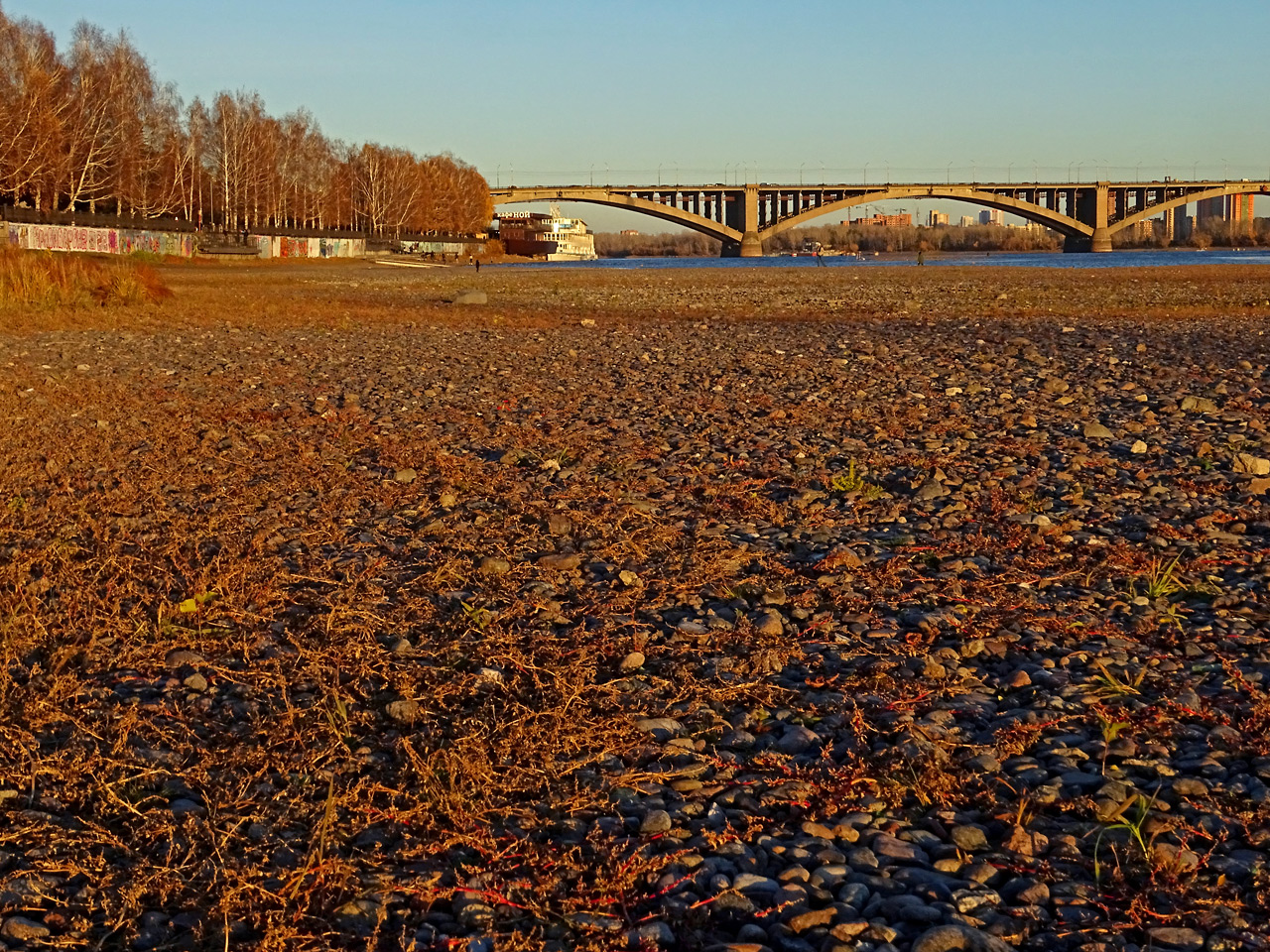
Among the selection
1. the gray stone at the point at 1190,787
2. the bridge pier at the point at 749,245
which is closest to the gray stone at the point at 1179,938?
the gray stone at the point at 1190,787

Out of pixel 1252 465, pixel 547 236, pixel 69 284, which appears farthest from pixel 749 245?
pixel 1252 465

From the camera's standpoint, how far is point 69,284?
Result: 21.5 meters

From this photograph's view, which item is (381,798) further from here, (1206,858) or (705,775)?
(1206,858)

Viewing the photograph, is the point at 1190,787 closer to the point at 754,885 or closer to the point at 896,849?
the point at 896,849

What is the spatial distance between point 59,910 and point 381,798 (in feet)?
2.66

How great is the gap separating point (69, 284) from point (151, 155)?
56426 millimetres

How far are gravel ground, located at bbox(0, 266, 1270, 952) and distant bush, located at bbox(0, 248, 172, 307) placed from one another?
12.5 meters

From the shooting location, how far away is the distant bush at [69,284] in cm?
2028

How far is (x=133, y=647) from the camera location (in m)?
4.29

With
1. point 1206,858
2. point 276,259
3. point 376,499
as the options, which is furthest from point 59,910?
point 276,259

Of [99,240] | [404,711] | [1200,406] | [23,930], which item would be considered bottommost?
[23,930]

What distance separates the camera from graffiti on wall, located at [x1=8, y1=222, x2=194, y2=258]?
5084cm

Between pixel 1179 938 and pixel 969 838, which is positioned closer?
pixel 1179 938

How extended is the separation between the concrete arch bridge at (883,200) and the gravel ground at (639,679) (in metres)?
110
